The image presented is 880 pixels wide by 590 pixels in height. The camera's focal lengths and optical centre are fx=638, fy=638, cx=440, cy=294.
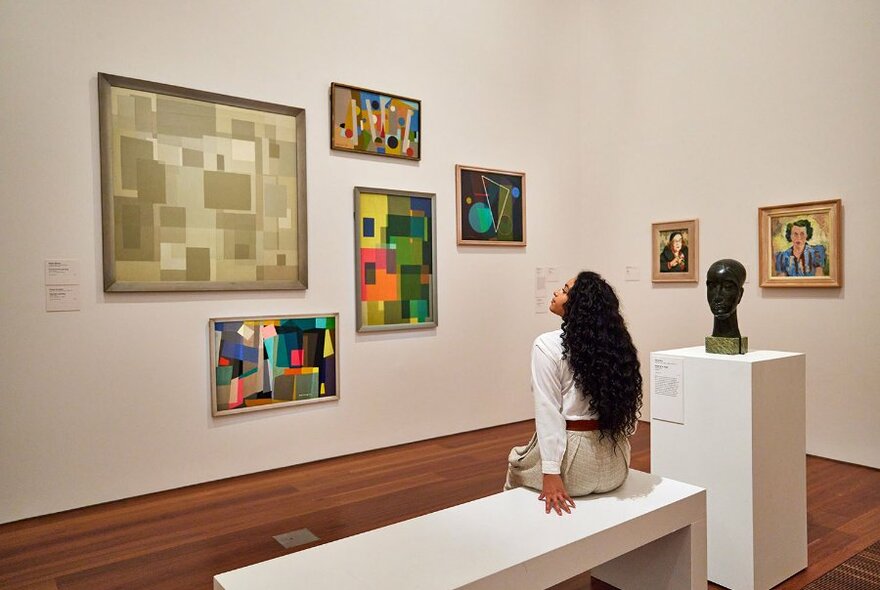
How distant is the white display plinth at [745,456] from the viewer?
334 centimetres

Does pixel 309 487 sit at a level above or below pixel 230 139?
below

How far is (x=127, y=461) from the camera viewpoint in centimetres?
484

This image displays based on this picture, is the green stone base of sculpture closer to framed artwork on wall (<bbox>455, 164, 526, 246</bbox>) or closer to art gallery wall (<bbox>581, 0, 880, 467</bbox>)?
art gallery wall (<bbox>581, 0, 880, 467</bbox>)

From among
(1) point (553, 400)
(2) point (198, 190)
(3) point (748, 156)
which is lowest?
(1) point (553, 400)

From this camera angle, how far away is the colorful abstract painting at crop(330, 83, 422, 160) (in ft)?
19.3

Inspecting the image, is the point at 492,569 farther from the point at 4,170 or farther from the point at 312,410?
the point at 4,170

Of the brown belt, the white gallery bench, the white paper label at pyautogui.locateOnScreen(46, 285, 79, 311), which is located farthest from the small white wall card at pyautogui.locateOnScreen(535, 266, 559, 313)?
the white paper label at pyautogui.locateOnScreen(46, 285, 79, 311)

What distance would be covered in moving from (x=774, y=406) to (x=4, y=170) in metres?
5.13

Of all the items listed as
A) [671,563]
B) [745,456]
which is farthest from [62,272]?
[745,456]

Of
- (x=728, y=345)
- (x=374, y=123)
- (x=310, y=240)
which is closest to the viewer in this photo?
(x=728, y=345)

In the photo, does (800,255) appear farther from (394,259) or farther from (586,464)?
(586,464)

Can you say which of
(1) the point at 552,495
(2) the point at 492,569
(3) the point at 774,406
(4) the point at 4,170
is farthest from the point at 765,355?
(4) the point at 4,170

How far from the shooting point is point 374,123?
6.13 m

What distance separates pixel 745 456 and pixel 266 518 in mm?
3064
